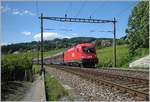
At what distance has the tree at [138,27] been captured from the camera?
148 feet

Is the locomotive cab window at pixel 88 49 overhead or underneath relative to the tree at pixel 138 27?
underneath

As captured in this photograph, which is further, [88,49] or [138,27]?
[138,27]

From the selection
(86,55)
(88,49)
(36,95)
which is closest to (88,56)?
(86,55)

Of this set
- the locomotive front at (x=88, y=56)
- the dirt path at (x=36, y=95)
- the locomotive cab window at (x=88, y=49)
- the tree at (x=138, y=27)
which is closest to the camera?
the dirt path at (x=36, y=95)

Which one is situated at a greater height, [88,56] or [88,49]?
[88,49]

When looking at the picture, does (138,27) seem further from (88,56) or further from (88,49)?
(88,56)

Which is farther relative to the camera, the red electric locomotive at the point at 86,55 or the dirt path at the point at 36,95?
the red electric locomotive at the point at 86,55

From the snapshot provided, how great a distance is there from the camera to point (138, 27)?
1875 inches

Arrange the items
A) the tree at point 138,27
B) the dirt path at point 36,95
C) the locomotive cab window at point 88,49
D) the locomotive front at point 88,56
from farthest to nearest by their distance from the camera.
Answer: the tree at point 138,27
the locomotive cab window at point 88,49
the locomotive front at point 88,56
the dirt path at point 36,95

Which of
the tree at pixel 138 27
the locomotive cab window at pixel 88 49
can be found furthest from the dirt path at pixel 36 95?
the tree at pixel 138 27

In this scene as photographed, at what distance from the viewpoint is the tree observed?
4519 cm

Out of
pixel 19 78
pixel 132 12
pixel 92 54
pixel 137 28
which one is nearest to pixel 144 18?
pixel 137 28

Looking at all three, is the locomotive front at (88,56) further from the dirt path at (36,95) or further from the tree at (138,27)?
the dirt path at (36,95)

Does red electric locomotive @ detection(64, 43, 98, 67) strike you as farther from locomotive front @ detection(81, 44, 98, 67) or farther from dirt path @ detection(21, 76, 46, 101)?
dirt path @ detection(21, 76, 46, 101)
